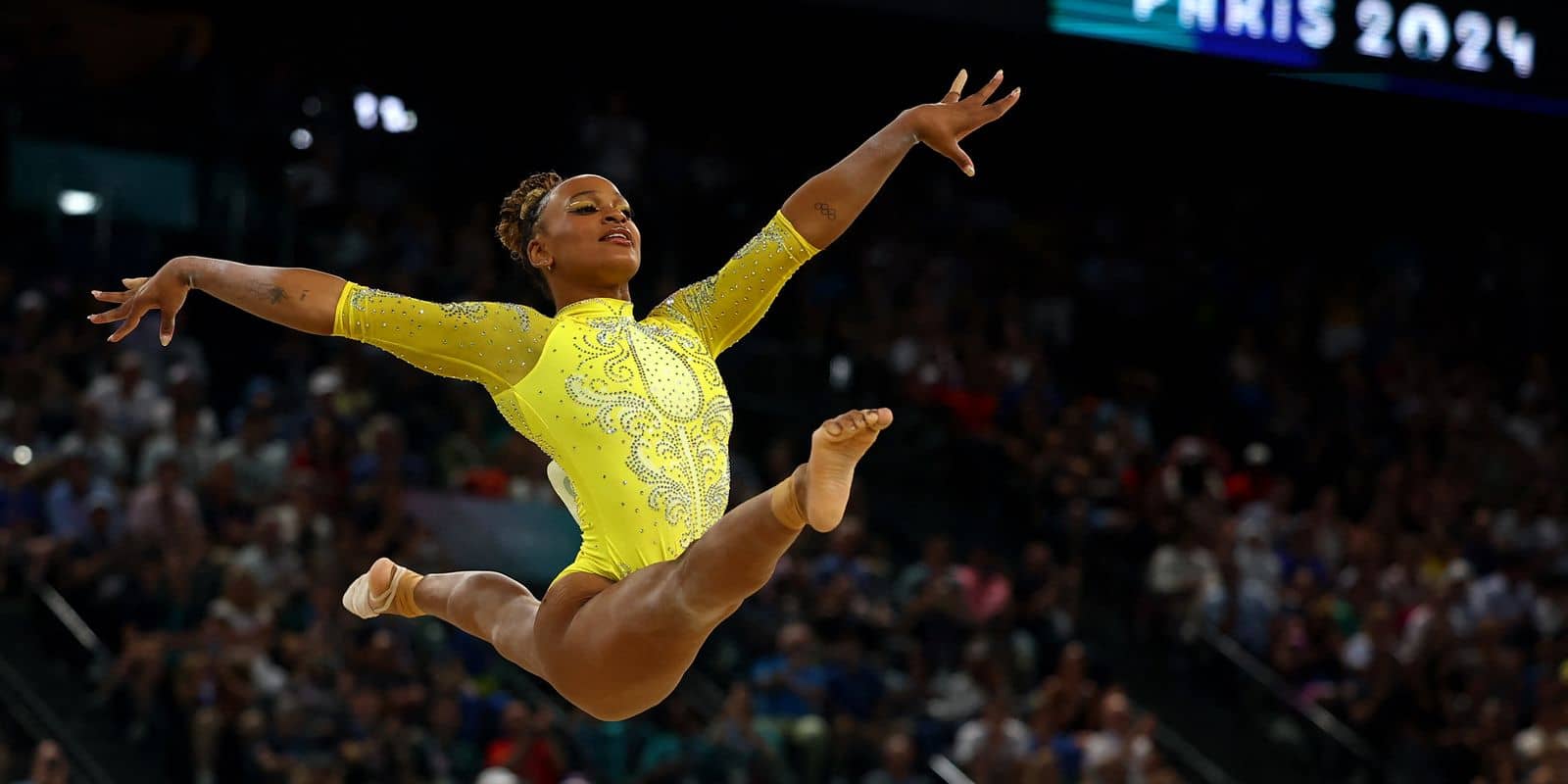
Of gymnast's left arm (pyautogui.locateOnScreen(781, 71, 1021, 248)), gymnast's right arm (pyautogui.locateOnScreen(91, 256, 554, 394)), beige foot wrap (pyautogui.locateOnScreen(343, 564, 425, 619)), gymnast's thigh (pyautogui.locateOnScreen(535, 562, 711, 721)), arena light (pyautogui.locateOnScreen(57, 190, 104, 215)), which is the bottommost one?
arena light (pyautogui.locateOnScreen(57, 190, 104, 215))

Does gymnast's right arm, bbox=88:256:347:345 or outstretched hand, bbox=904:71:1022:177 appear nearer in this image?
gymnast's right arm, bbox=88:256:347:345

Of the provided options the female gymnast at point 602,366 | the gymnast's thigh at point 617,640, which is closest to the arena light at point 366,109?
the female gymnast at point 602,366

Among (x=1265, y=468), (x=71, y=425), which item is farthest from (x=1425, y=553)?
(x=71, y=425)

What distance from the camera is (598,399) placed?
5.04m

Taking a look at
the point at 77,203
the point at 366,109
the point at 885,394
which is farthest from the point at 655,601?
the point at 366,109

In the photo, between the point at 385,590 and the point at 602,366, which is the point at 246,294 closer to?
the point at 602,366

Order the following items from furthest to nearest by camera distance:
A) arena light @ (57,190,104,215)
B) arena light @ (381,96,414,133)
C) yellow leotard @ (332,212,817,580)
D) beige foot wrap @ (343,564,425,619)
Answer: arena light @ (381,96,414,133), arena light @ (57,190,104,215), beige foot wrap @ (343,564,425,619), yellow leotard @ (332,212,817,580)

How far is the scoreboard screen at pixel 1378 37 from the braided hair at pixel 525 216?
19.1ft

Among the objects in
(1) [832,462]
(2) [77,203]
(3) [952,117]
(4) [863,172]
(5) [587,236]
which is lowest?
(2) [77,203]

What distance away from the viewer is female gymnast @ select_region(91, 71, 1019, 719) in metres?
4.77

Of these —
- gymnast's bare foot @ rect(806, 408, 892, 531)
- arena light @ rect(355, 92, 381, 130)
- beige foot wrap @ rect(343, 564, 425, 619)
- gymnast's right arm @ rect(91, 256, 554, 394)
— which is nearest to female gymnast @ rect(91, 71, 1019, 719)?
gymnast's right arm @ rect(91, 256, 554, 394)

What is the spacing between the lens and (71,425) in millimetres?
10570

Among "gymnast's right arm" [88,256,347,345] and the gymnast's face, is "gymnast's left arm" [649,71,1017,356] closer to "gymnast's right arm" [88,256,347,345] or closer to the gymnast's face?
the gymnast's face

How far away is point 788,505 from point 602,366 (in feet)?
3.07
